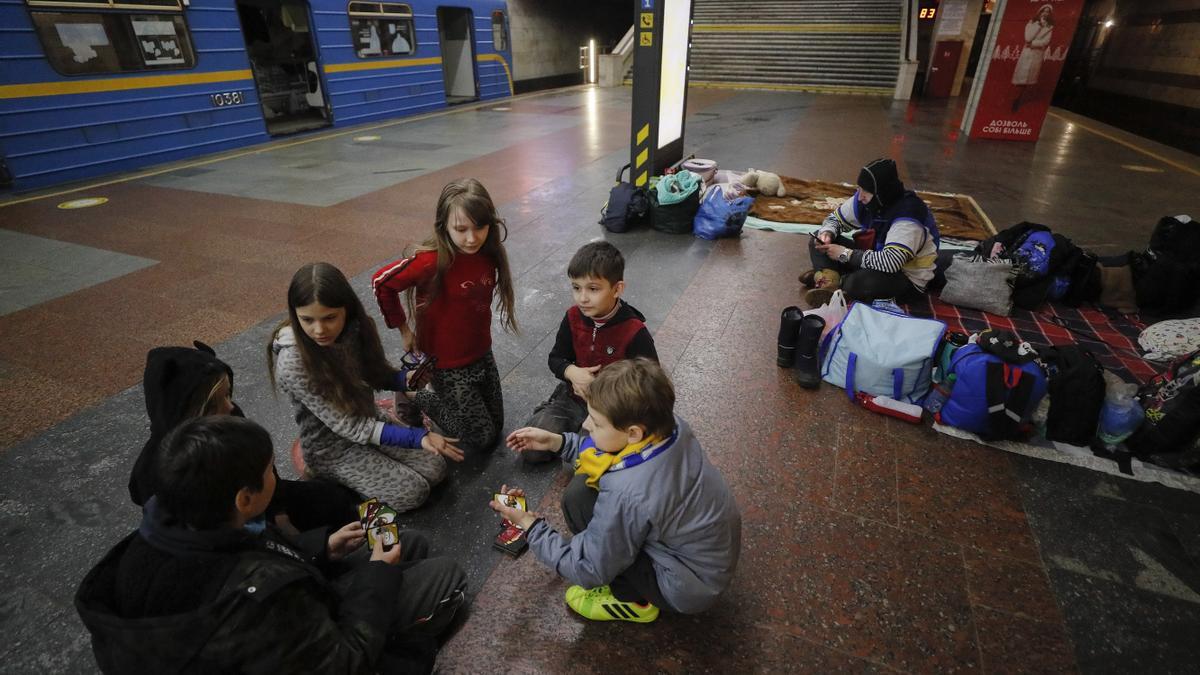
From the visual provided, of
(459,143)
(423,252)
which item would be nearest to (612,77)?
(459,143)

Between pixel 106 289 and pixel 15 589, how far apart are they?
3.46 metres

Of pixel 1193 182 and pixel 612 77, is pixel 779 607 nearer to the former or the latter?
pixel 1193 182

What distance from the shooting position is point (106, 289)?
185 inches

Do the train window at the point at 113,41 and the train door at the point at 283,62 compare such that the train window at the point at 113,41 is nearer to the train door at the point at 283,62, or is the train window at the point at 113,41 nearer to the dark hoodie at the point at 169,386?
the train door at the point at 283,62

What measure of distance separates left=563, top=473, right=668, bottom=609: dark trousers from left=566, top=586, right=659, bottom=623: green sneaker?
27 mm

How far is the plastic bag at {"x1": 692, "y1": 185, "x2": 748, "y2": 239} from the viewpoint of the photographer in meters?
5.85

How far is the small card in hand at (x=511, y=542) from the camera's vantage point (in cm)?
231

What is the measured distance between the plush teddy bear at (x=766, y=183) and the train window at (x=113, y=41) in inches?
358

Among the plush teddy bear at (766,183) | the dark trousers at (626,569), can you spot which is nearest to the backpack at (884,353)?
the dark trousers at (626,569)

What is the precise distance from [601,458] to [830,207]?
6068 millimetres

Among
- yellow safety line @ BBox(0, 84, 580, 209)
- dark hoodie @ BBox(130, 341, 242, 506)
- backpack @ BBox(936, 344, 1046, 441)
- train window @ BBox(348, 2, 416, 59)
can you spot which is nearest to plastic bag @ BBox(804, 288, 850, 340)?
backpack @ BBox(936, 344, 1046, 441)

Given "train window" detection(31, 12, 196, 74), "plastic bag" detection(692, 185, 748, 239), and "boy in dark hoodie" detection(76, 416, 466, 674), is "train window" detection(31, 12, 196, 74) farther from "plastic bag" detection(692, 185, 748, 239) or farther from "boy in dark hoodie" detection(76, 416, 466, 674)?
"boy in dark hoodie" detection(76, 416, 466, 674)

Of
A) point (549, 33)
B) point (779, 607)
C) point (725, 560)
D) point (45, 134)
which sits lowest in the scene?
point (779, 607)

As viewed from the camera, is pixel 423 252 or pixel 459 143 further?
pixel 459 143
